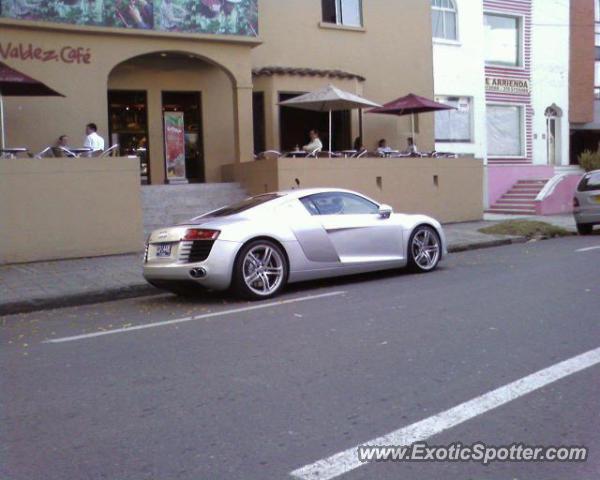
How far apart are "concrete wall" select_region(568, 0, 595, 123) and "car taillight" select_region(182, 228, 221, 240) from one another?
22137 mm

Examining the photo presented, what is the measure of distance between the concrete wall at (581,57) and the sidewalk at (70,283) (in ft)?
52.1

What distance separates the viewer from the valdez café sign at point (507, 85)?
24734mm

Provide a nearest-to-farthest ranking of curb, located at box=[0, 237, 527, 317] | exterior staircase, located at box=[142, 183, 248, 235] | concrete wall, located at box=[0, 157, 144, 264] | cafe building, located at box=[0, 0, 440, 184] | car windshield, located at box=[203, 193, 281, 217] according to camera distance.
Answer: curb, located at box=[0, 237, 527, 317] < car windshield, located at box=[203, 193, 281, 217] < concrete wall, located at box=[0, 157, 144, 264] < cafe building, located at box=[0, 0, 440, 184] < exterior staircase, located at box=[142, 183, 248, 235]

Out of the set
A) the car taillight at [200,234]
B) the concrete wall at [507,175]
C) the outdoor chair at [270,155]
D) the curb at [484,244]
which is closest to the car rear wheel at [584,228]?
the curb at [484,244]

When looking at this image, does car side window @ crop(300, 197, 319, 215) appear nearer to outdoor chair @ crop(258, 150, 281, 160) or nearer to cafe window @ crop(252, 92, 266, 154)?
outdoor chair @ crop(258, 150, 281, 160)

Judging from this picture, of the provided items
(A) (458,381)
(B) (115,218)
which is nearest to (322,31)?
(B) (115,218)

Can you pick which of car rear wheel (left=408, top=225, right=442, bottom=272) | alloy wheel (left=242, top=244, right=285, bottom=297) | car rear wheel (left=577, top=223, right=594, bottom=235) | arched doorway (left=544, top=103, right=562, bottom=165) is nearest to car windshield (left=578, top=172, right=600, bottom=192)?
car rear wheel (left=577, top=223, right=594, bottom=235)

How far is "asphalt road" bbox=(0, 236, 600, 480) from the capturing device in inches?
159

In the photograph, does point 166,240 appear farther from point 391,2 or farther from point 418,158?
point 391,2

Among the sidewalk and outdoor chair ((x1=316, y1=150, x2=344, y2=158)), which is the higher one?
outdoor chair ((x1=316, y1=150, x2=344, y2=158))

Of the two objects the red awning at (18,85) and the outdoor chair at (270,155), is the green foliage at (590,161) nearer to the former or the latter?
the outdoor chair at (270,155)

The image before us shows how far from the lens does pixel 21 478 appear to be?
382 centimetres

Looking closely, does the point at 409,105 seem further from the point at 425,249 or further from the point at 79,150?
the point at 79,150

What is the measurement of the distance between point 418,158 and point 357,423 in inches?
571
